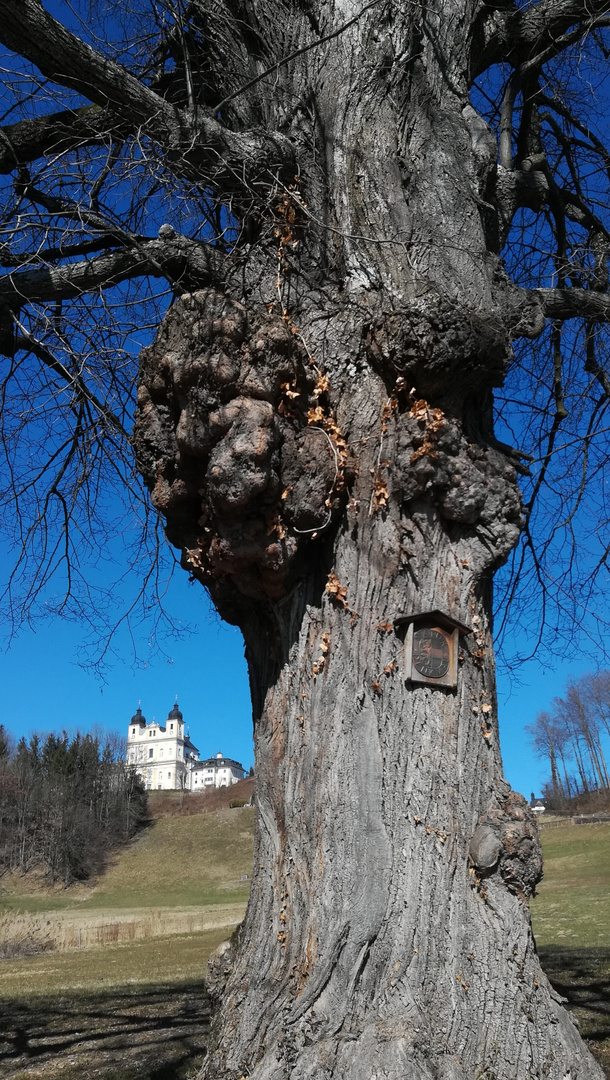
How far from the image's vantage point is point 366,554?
374 centimetres

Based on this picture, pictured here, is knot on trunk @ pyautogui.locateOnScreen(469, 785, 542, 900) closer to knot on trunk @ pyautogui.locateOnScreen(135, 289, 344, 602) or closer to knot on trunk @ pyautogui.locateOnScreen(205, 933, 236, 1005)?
knot on trunk @ pyautogui.locateOnScreen(205, 933, 236, 1005)

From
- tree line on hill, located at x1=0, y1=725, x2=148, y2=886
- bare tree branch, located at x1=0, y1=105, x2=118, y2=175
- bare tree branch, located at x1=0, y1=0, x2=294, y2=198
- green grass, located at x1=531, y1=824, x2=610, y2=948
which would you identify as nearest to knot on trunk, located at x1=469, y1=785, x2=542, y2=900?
bare tree branch, located at x1=0, y1=0, x2=294, y2=198

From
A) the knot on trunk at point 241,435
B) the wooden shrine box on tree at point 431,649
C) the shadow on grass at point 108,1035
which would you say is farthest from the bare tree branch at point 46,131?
the shadow on grass at point 108,1035

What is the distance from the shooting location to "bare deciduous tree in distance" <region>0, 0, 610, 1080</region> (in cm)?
322

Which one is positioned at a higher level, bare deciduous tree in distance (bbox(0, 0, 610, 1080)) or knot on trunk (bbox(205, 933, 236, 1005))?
bare deciduous tree in distance (bbox(0, 0, 610, 1080))

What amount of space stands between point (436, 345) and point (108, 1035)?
16.6 ft

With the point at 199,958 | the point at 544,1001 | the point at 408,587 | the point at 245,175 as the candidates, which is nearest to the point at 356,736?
the point at 408,587

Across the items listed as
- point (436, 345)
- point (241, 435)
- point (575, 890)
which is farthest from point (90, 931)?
point (436, 345)

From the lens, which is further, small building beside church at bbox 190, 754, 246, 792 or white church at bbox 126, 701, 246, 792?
small building beside church at bbox 190, 754, 246, 792

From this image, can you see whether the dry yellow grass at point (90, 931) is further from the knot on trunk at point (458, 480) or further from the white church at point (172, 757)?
the white church at point (172, 757)

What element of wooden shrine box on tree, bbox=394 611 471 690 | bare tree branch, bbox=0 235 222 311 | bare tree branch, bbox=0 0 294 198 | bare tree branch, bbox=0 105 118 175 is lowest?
wooden shrine box on tree, bbox=394 611 471 690

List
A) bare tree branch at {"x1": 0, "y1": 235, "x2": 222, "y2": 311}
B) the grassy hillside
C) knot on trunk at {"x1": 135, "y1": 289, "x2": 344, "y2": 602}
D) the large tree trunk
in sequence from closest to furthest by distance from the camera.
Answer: the large tree trunk → knot on trunk at {"x1": 135, "y1": 289, "x2": 344, "y2": 602} → bare tree branch at {"x1": 0, "y1": 235, "x2": 222, "y2": 311} → the grassy hillside

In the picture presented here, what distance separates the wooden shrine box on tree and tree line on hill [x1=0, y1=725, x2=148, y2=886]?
147ft

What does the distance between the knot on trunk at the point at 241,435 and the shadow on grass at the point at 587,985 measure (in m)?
3.07
